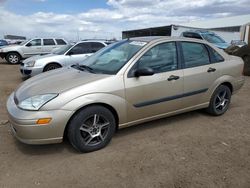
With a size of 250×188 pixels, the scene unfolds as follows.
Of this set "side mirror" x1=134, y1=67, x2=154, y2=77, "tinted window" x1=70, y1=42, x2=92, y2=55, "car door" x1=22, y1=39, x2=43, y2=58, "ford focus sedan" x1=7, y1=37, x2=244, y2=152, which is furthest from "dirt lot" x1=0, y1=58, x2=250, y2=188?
"car door" x1=22, y1=39, x2=43, y2=58

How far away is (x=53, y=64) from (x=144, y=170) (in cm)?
689

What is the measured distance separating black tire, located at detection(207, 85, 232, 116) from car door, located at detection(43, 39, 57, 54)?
12.9 m

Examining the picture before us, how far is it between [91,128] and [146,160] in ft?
2.86

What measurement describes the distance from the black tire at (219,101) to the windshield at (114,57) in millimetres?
1824

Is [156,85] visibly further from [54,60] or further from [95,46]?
[95,46]

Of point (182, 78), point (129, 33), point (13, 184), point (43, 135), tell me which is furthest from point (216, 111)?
point (129, 33)

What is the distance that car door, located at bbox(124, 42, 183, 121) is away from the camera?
12.4 ft

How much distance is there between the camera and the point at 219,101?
197 inches

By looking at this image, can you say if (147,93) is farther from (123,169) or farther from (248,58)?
(248,58)

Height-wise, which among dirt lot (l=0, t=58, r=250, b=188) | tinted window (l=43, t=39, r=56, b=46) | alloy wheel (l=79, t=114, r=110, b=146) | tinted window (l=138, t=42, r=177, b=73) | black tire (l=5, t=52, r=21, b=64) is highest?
tinted window (l=138, t=42, r=177, b=73)

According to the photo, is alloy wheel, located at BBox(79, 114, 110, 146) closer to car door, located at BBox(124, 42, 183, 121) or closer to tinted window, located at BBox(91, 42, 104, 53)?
car door, located at BBox(124, 42, 183, 121)

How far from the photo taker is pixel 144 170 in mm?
3143

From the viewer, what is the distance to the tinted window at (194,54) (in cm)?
440

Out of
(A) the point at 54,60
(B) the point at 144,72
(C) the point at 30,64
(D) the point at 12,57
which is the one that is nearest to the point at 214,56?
(B) the point at 144,72
